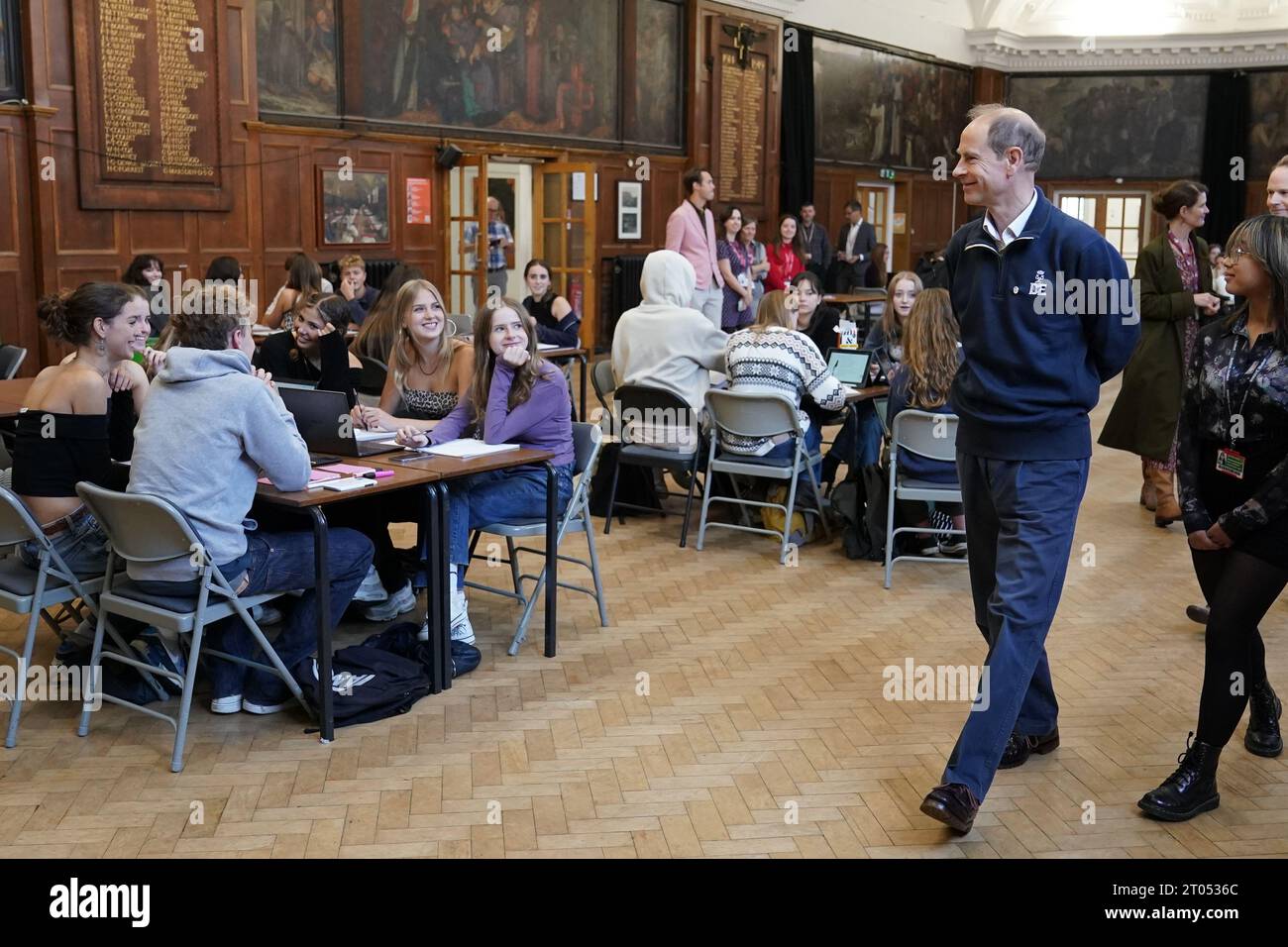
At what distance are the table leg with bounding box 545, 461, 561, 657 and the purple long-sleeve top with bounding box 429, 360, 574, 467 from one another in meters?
0.12

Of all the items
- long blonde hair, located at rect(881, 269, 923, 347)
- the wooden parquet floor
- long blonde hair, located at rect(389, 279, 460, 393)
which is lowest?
the wooden parquet floor

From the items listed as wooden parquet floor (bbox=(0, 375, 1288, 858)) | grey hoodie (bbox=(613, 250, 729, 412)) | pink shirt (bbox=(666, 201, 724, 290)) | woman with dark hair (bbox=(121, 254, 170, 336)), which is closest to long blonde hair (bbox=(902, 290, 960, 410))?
wooden parquet floor (bbox=(0, 375, 1288, 858))

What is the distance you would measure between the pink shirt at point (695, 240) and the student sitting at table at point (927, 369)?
4.37m

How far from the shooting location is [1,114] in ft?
28.8

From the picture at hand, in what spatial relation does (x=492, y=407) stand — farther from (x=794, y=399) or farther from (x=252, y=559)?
(x=794, y=399)

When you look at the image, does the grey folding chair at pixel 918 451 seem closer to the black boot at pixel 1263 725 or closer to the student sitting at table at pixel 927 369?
the student sitting at table at pixel 927 369

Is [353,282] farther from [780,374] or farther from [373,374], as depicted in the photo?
[780,374]

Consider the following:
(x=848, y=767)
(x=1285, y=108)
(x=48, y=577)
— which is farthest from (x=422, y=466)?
(x=1285, y=108)

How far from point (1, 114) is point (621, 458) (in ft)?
17.8

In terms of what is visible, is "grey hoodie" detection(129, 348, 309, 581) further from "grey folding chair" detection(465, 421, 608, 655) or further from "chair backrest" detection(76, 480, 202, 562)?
"grey folding chair" detection(465, 421, 608, 655)

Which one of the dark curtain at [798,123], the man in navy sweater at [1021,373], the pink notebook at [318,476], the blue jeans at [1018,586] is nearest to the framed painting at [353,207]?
the dark curtain at [798,123]

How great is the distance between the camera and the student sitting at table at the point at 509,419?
479 cm

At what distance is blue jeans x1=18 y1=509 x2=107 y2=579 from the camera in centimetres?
416

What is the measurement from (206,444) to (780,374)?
10.3ft
